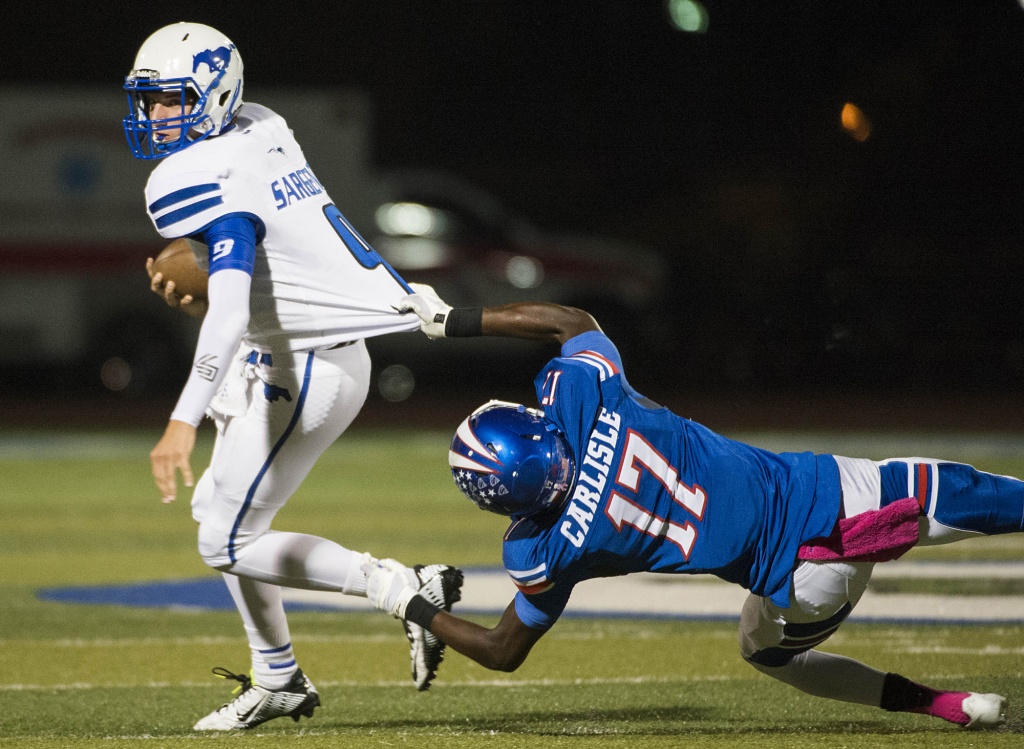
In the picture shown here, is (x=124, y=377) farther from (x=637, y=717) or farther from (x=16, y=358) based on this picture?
(x=637, y=717)

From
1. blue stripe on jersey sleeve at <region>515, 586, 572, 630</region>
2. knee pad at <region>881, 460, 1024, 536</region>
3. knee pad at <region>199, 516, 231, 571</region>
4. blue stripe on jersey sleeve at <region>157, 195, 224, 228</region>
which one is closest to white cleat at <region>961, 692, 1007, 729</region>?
knee pad at <region>881, 460, 1024, 536</region>

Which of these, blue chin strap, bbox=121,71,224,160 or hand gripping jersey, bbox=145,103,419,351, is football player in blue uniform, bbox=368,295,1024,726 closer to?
hand gripping jersey, bbox=145,103,419,351

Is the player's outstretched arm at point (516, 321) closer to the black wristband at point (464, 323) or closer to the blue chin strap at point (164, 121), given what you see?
the black wristband at point (464, 323)

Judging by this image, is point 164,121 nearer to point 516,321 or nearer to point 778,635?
point 516,321

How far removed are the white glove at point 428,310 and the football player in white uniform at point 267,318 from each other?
52 millimetres

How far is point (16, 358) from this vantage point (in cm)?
1647

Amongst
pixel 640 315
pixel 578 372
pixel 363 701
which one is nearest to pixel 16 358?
pixel 640 315

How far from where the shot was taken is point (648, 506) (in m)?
3.27

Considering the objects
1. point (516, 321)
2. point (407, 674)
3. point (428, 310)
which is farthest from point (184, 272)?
point (407, 674)

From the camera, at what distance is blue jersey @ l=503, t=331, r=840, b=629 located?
3250mm

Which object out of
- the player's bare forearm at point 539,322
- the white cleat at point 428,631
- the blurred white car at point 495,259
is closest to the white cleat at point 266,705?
the white cleat at point 428,631

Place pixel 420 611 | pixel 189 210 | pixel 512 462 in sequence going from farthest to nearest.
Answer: pixel 189 210, pixel 420 611, pixel 512 462

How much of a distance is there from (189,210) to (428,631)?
4.07 feet

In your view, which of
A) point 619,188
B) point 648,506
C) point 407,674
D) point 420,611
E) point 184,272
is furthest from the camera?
point 619,188
